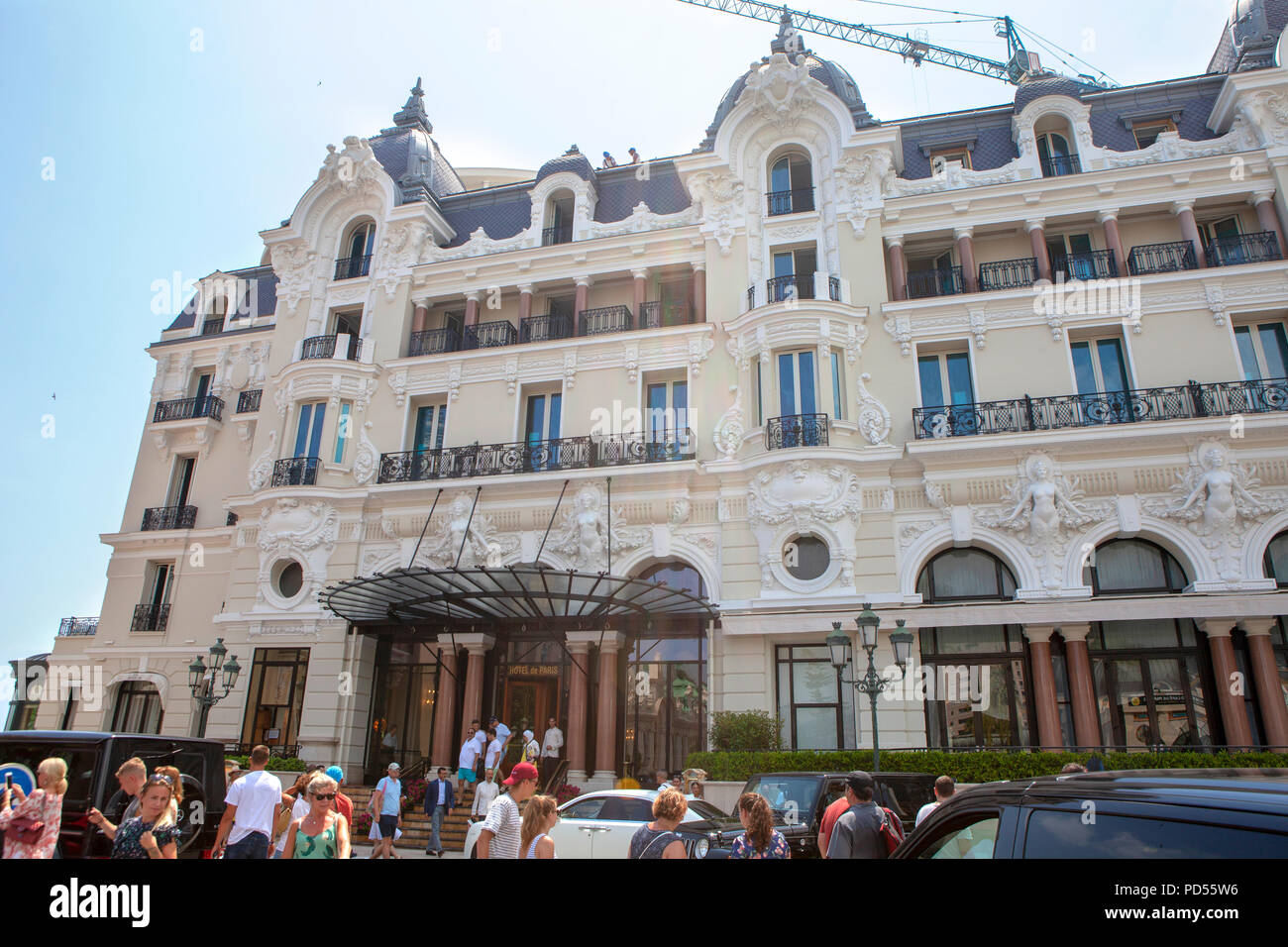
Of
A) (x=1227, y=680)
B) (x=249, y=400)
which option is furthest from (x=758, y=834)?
(x=249, y=400)

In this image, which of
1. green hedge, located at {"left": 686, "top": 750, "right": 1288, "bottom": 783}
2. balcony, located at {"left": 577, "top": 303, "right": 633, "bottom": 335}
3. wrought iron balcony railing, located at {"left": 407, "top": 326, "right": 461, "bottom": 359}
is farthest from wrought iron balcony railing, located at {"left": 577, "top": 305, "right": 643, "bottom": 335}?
green hedge, located at {"left": 686, "top": 750, "right": 1288, "bottom": 783}

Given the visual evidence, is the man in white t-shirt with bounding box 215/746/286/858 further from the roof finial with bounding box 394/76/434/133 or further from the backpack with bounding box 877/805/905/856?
the roof finial with bounding box 394/76/434/133

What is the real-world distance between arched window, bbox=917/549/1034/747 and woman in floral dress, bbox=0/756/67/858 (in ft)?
55.0

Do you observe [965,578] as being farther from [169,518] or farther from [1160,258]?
[169,518]

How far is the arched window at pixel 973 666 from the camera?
18.3 m

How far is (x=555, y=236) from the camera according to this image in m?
26.1

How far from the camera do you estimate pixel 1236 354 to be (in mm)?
19156

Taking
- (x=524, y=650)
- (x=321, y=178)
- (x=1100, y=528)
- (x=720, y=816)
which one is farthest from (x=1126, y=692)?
(x=321, y=178)

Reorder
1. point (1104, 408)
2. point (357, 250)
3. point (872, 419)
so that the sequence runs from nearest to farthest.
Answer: point (1104, 408) < point (872, 419) < point (357, 250)

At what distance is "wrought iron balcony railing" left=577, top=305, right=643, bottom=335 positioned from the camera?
24.1m

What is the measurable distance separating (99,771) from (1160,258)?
2494cm

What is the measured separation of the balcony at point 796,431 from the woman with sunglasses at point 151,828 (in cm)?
1603

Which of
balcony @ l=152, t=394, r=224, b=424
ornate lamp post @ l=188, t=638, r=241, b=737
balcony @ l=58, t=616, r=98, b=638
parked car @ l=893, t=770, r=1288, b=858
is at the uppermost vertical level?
balcony @ l=152, t=394, r=224, b=424
